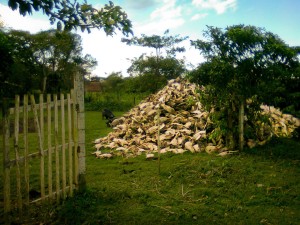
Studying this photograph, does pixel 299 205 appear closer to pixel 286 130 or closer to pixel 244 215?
pixel 244 215

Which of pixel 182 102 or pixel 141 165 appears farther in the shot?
pixel 182 102

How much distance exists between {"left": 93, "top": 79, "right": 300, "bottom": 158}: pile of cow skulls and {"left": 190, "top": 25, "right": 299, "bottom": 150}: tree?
2.68 feet

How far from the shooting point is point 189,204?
4516 millimetres

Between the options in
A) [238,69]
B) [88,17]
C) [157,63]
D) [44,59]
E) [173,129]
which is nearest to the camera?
[88,17]

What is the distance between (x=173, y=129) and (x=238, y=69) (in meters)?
3.19

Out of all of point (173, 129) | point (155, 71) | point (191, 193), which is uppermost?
point (155, 71)

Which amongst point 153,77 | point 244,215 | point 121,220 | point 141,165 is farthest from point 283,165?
point 153,77

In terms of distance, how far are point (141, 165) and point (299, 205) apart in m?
3.75

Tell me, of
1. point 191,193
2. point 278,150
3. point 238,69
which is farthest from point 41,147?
point 278,150

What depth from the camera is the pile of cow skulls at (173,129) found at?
8.41 metres

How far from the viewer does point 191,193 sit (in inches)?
197

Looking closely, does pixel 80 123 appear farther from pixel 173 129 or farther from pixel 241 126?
pixel 173 129

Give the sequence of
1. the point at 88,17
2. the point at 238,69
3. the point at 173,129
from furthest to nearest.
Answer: the point at 173,129
the point at 238,69
the point at 88,17

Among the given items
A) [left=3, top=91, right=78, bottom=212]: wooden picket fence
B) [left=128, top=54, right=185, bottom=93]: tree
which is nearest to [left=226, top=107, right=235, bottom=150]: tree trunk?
[left=3, top=91, right=78, bottom=212]: wooden picket fence
